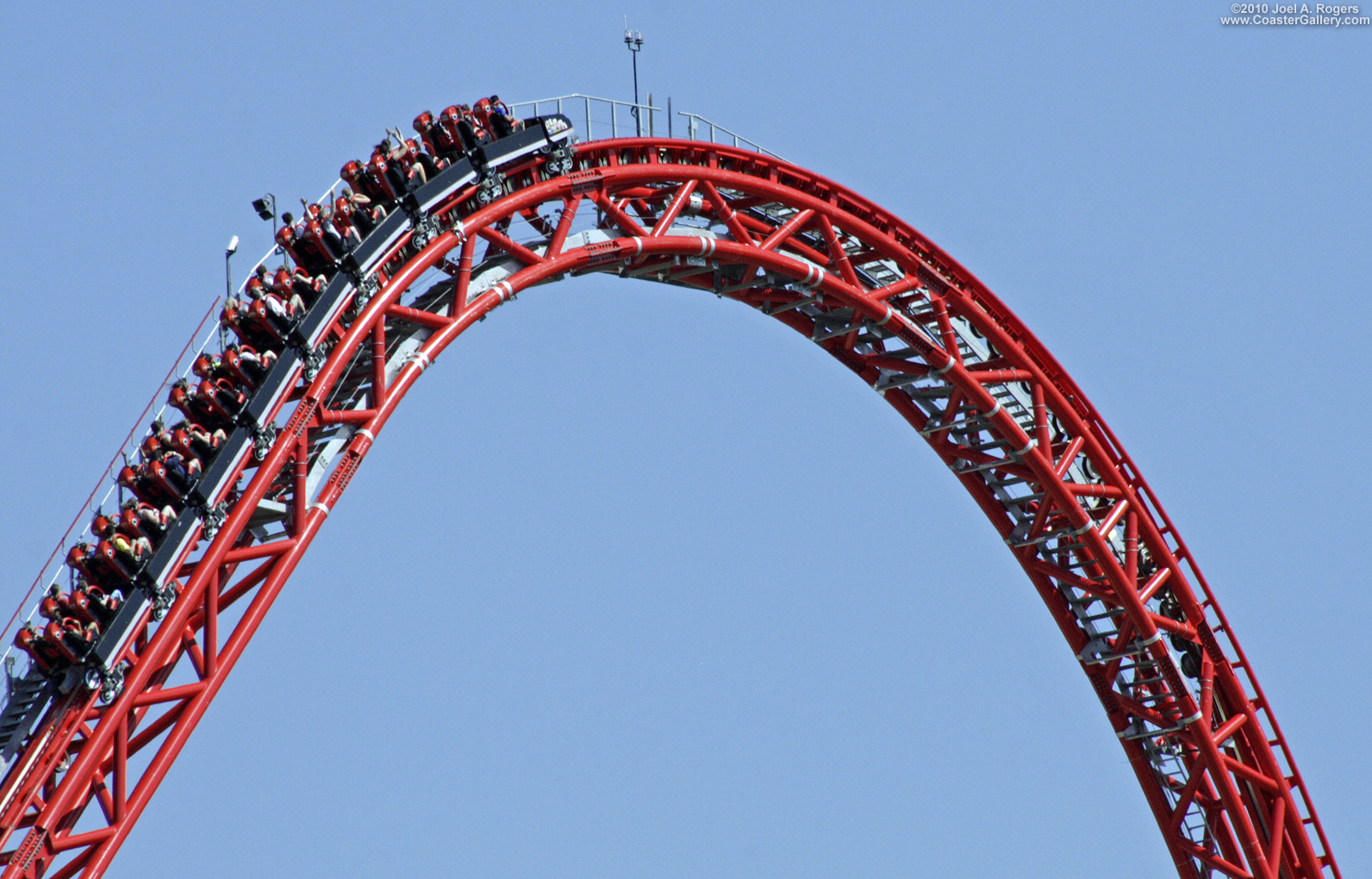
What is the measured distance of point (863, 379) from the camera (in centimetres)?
3734

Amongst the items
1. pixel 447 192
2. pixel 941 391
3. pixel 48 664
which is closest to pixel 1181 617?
pixel 941 391

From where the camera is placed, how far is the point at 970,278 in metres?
37.2

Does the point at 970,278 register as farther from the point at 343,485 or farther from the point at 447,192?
the point at 343,485

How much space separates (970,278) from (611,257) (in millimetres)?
7319

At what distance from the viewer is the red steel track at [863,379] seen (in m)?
27.4

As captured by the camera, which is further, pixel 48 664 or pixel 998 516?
pixel 998 516

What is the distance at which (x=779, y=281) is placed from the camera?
35469mm

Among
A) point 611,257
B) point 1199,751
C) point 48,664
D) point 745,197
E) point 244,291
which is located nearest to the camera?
point 48,664

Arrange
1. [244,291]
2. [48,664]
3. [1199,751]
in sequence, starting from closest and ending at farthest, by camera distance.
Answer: [48,664] < [244,291] < [1199,751]

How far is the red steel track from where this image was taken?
89.9 feet

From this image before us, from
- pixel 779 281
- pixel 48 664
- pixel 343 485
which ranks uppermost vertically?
pixel 779 281

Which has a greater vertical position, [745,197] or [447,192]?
[745,197]

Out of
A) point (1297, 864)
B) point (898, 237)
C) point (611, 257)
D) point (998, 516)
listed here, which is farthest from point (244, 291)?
point (1297, 864)

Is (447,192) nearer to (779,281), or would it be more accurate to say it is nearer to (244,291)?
(244,291)
